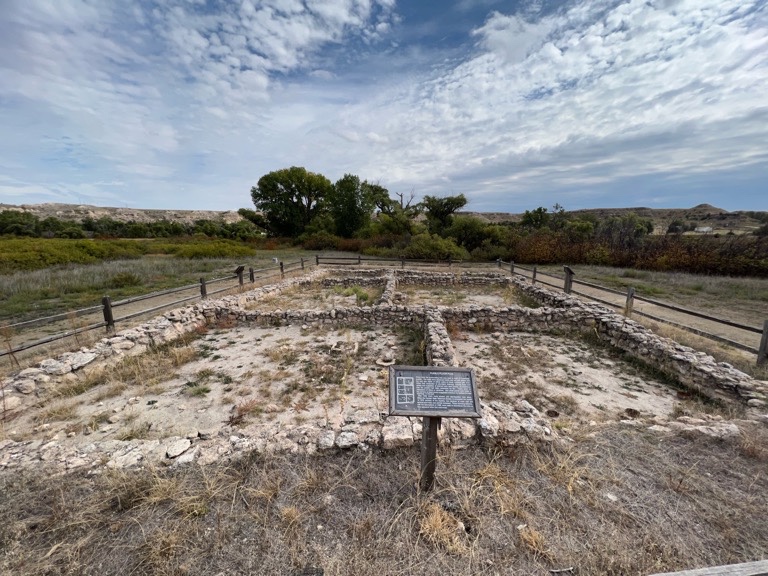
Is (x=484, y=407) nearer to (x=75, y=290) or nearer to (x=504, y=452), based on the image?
(x=504, y=452)

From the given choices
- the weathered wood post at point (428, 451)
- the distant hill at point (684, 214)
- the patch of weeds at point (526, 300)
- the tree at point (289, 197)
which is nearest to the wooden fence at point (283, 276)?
the patch of weeds at point (526, 300)

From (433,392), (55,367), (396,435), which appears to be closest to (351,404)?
(396,435)

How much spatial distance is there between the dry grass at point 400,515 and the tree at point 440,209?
1120 inches

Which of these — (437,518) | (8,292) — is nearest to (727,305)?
(437,518)

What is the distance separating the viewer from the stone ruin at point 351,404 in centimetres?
351

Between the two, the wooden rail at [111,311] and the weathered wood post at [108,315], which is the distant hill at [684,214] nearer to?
the wooden rail at [111,311]

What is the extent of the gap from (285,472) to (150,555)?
3.78ft

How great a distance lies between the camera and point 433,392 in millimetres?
2672

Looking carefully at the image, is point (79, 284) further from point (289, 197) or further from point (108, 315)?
point (289, 197)

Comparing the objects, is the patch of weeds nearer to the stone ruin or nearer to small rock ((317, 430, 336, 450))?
the stone ruin

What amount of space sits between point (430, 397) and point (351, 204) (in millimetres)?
38109

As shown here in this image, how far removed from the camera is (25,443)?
Answer: 375cm

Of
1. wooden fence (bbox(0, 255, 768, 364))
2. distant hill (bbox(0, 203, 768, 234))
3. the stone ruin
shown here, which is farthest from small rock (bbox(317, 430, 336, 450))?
distant hill (bbox(0, 203, 768, 234))

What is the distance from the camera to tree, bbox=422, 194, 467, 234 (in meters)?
30.9
